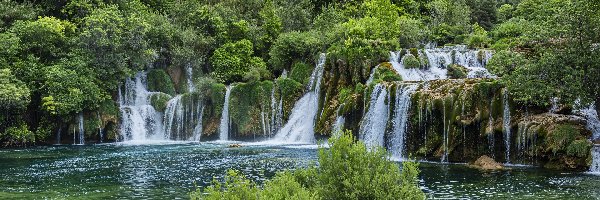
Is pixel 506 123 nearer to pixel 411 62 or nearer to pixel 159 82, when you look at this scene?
pixel 411 62

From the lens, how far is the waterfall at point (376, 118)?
3494cm

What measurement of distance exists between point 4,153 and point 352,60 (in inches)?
991

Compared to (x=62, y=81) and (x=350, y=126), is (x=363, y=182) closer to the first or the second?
(x=350, y=126)

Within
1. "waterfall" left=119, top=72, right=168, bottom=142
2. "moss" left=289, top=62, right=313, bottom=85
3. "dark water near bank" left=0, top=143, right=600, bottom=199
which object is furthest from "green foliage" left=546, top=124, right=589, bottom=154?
"waterfall" left=119, top=72, right=168, bottom=142

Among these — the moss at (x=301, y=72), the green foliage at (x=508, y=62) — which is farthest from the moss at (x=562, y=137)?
the moss at (x=301, y=72)

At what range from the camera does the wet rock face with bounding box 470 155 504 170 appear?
2809 cm

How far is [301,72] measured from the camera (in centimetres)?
4866

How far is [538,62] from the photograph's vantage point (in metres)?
27.8

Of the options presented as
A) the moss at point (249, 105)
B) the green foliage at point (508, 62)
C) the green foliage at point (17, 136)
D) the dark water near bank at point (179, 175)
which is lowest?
the dark water near bank at point (179, 175)

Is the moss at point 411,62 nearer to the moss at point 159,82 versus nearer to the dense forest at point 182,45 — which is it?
the dense forest at point 182,45

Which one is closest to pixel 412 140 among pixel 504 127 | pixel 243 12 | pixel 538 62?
pixel 504 127

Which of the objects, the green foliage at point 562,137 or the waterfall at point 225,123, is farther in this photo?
the waterfall at point 225,123

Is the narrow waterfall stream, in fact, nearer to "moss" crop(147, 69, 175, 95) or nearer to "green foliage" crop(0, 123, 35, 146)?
"green foliage" crop(0, 123, 35, 146)

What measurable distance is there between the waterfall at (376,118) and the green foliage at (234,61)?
17995 millimetres
